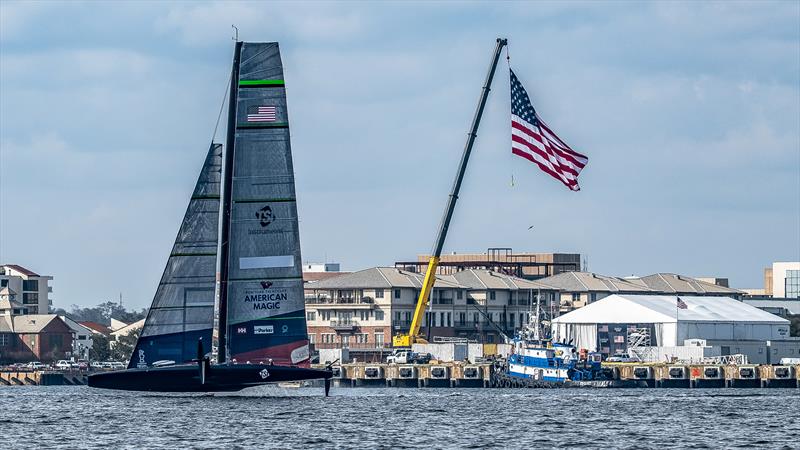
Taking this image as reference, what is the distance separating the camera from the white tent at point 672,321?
151 m

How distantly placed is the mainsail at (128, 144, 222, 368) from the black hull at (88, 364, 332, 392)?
49.9 inches

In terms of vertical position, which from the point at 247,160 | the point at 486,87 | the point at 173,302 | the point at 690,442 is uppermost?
the point at 486,87

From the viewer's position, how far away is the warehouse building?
15125cm

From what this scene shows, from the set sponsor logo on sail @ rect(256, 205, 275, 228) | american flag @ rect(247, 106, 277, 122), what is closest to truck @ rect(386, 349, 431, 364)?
sponsor logo on sail @ rect(256, 205, 275, 228)

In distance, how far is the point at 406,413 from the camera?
244 ft

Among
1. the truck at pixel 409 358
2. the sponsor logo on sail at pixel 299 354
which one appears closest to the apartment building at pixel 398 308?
the truck at pixel 409 358

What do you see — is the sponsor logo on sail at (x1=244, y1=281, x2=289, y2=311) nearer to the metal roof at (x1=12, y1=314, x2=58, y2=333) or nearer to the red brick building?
the red brick building

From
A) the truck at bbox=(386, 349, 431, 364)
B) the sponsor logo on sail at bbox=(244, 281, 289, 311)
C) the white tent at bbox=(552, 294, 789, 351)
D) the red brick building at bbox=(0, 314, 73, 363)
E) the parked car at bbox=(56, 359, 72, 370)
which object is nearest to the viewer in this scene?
the sponsor logo on sail at bbox=(244, 281, 289, 311)

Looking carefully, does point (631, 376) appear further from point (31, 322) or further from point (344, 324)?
point (31, 322)

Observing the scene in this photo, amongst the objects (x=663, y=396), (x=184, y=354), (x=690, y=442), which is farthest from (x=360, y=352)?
(x=690, y=442)

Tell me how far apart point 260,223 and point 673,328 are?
84.4 metres

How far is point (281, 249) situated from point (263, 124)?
488cm

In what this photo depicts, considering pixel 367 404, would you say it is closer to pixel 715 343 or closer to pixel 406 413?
pixel 406 413

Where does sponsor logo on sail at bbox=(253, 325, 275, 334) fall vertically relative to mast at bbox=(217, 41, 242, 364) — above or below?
below
